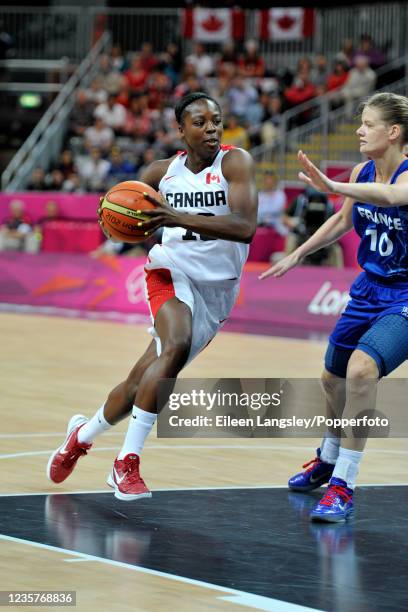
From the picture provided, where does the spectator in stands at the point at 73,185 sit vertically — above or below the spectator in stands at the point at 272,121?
below

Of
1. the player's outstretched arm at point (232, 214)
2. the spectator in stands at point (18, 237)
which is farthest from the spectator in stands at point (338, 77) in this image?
the player's outstretched arm at point (232, 214)

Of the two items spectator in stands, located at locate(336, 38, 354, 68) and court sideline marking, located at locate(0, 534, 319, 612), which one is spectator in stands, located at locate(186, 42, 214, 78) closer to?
spectator in stands, located at locate(336, 38, 354, 68)

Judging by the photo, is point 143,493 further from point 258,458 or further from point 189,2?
point 189,2

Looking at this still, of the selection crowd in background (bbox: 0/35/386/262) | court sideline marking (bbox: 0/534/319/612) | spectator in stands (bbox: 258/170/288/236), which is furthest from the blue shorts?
crowd in background (bbox: 0/35/386/262)

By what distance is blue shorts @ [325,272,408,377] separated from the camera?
256 inches

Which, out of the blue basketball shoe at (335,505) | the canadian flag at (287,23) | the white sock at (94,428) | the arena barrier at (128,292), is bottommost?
the blue basketball shoe at (335,505)

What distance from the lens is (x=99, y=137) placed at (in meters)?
24.0

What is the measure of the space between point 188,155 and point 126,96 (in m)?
17.9

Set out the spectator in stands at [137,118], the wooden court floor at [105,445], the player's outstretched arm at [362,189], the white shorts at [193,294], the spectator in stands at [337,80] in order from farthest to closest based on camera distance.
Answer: the spectator in stands at [137,118] → the spectator in stands at [337,80] → the white shorts at [193,294] → the player's outstretched arm at [362,189] → the wooden court floor at [105,445]

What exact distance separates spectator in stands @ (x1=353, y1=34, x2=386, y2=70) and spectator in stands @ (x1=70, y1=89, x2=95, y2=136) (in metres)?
5.14

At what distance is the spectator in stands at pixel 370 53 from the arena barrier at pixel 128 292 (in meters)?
6.93

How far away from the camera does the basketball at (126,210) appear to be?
6527 mm

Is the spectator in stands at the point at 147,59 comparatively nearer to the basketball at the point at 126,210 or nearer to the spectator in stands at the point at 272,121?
the spectator in stands at the point at 272,121

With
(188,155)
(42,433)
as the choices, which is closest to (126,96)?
(42,433)
